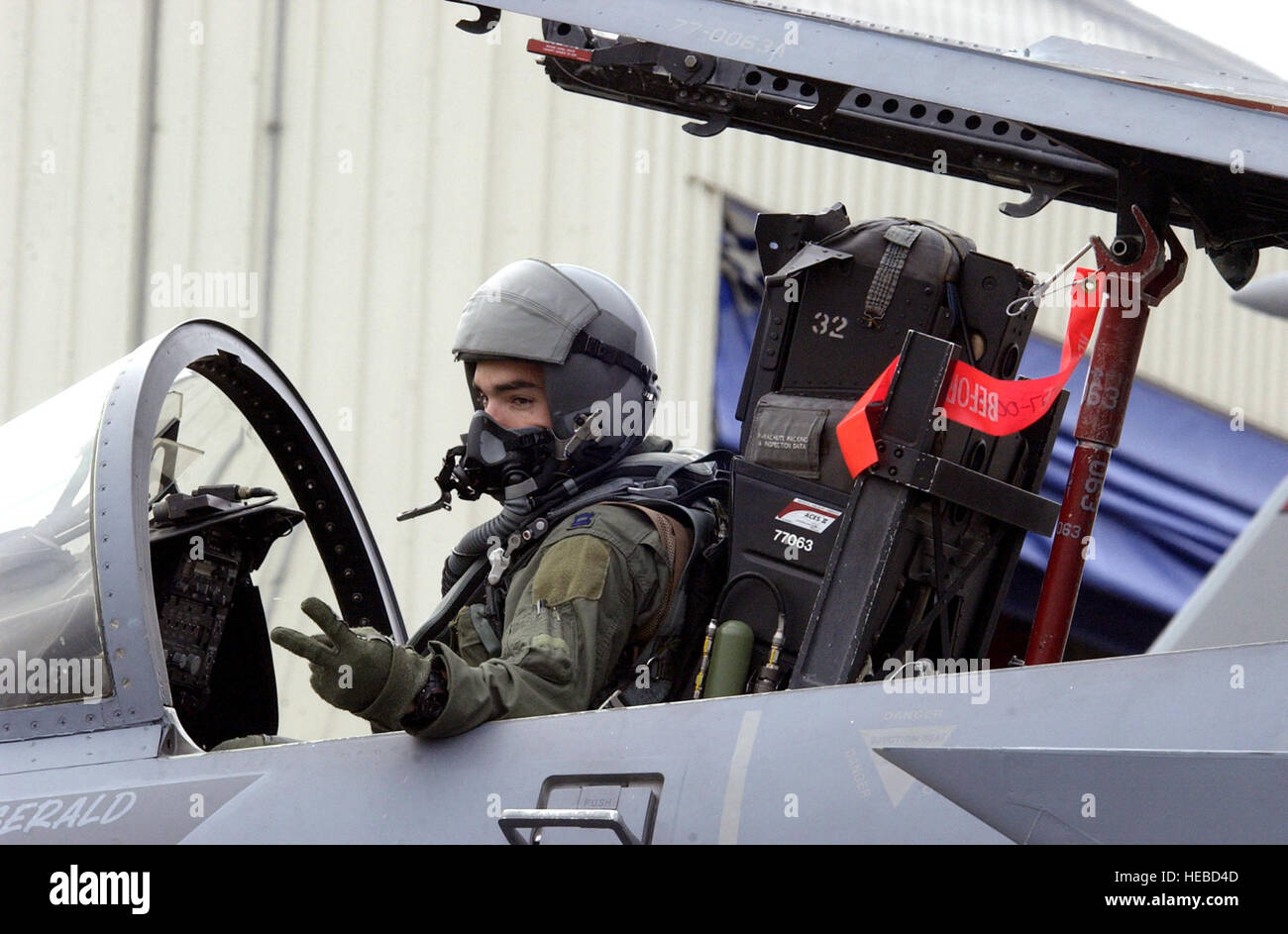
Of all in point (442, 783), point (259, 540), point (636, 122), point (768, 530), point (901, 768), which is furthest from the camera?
point (636, 122)

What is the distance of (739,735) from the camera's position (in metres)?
1.79

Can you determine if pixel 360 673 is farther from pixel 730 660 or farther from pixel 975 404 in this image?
pixel 975 404

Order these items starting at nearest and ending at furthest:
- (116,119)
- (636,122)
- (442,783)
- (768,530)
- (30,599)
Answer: (442,783) → (30,599) → (768,530) → (116,119) → (636,122)

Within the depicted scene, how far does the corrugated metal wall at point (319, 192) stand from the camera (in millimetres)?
6293

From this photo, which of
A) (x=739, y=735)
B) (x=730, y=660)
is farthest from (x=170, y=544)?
(x=739, y=735)

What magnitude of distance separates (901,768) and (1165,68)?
100 cm

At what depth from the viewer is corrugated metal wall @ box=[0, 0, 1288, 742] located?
629 centimetres

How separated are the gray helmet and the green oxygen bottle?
0.53 m

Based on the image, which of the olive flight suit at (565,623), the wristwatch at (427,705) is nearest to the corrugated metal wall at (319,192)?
the olive flight suit at (565,623)

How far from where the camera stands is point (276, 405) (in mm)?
3029

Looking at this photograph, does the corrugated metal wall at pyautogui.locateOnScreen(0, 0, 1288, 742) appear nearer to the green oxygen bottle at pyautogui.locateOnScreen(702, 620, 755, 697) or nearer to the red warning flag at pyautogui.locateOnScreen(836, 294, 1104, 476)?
the green oxygen bottle at pyautogui.locateOnScreen(702, 620, 755, 697)
